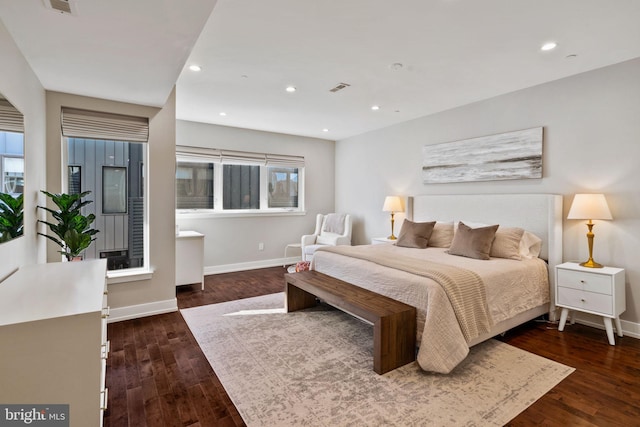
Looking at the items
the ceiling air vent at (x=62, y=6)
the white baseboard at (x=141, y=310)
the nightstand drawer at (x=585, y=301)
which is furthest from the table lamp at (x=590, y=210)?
the white baseboard at (x=141, y=310)

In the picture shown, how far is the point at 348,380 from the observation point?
2.18 meters

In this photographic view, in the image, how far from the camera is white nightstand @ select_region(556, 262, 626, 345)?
2.70 metres

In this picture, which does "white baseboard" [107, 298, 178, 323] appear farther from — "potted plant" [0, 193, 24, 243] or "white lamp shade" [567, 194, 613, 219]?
"white lamp shade" [567, 194, 613, 219]

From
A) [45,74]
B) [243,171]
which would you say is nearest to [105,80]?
[45,74]

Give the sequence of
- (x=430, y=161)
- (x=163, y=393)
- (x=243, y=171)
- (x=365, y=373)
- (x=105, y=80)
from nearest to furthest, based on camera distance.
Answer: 1. (x=163, y=393)
2. (x=365, y=373)
3. (x=105, y=80)
4. (x=430, y=161)
5. (x=243, y=171)

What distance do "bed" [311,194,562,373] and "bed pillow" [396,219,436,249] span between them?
0.10m

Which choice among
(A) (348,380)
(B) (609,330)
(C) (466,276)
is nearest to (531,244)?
(B) (609,330)

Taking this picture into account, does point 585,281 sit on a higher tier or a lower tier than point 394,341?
higher

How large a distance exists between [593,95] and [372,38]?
7.84 feet

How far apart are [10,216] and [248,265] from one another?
3910 mm

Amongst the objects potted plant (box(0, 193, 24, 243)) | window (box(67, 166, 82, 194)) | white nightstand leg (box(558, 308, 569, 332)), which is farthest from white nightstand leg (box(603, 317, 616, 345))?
window (box(67, 166, 82, 194))

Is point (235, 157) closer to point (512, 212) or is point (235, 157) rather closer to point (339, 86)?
point (339, 86)

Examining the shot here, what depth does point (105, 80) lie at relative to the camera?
2.67 m

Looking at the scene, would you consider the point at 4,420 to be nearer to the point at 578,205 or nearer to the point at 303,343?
the point at 303,343
